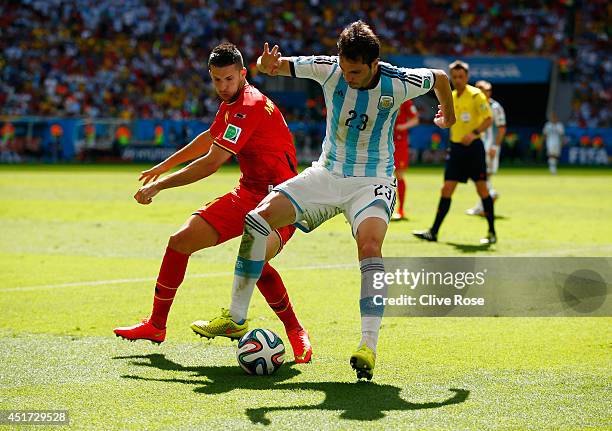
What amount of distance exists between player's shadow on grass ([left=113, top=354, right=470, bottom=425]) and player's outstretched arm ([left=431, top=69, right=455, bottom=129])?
196cm

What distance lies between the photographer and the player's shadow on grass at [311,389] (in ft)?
16.4

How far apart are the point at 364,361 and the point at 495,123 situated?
12861 millimetres

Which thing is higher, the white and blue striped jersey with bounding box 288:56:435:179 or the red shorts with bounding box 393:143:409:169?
the white and blue striped jersey with bounding box 288:56:435:179

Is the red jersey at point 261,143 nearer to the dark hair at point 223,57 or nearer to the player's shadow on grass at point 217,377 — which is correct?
the dark hair at point 223,57

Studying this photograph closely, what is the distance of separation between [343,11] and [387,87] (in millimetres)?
36175

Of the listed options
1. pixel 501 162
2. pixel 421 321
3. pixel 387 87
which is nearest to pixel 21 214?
pixel 421 321

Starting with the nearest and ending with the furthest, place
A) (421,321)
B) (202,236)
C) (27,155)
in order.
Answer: (202,236), (421,321), (27,155)

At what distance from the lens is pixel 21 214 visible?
672 inches

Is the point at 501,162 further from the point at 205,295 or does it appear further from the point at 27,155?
the point at 205,295

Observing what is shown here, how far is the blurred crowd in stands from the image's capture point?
38938 millimetres

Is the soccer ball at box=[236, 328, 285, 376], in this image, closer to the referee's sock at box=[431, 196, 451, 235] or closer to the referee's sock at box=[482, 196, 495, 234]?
the referee's sock at box=[431, 196, 451, 235]

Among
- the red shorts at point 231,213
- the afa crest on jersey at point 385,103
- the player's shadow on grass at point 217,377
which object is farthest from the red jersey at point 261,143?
the player's shadow on grass at point 217,377

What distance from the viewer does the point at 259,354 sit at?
5.88m

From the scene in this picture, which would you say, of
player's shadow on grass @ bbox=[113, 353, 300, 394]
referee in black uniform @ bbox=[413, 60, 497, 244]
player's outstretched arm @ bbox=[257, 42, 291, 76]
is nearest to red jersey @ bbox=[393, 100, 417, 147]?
referee in black uniform @ bbox=[413, 60, 497, 244]
